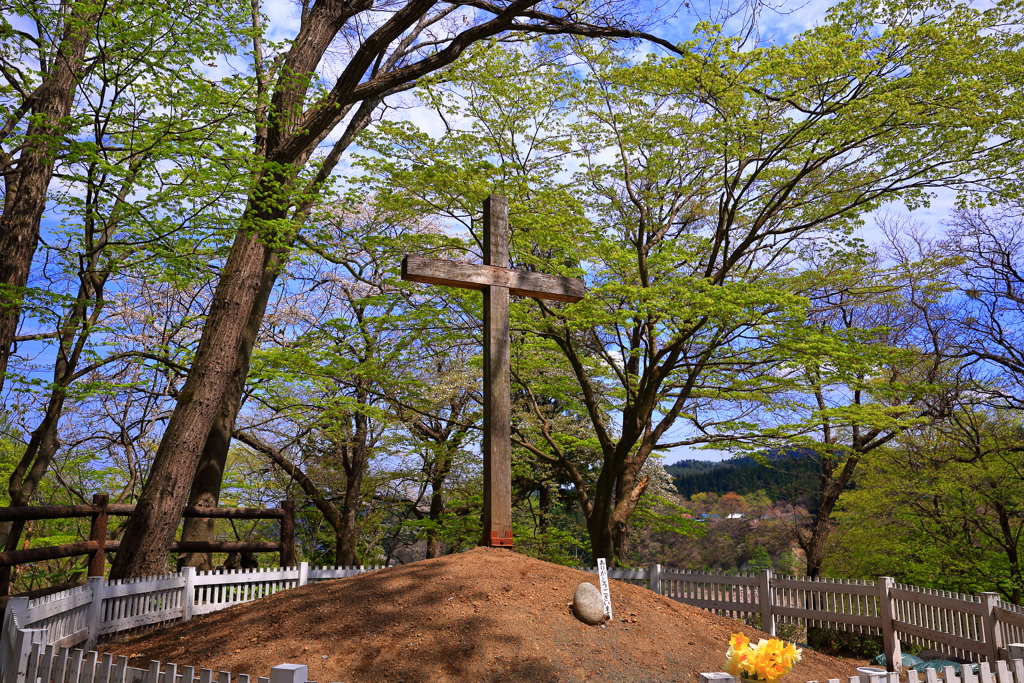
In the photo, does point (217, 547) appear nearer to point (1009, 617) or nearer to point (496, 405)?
point (496, 405)

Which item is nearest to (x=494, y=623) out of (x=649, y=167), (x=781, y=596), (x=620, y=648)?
(x=620, y=648)

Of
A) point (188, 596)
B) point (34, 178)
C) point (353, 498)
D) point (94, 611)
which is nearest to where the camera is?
point (94, 611)

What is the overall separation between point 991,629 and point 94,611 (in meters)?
9.09

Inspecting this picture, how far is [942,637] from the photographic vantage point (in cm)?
830

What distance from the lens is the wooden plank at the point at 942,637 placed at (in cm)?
774

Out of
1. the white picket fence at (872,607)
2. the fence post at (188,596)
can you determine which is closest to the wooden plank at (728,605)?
the white picket fence at (872,607)

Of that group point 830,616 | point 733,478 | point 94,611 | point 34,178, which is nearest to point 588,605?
point 94,611

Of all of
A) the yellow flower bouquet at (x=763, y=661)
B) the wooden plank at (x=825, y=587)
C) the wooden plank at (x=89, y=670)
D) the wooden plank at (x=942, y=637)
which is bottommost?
the wooden plank at (x=942, y=637)

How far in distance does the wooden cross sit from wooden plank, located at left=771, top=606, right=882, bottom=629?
19.2ft

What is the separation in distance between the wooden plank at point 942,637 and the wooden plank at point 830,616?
0.37 m

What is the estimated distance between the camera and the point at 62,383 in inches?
416

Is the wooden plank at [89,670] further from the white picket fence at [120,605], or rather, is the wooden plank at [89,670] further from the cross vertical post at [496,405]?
the cross vertical post at [496,405]

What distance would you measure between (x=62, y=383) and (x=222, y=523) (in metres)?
14.5

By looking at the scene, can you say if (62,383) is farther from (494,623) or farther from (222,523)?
(222,523)
